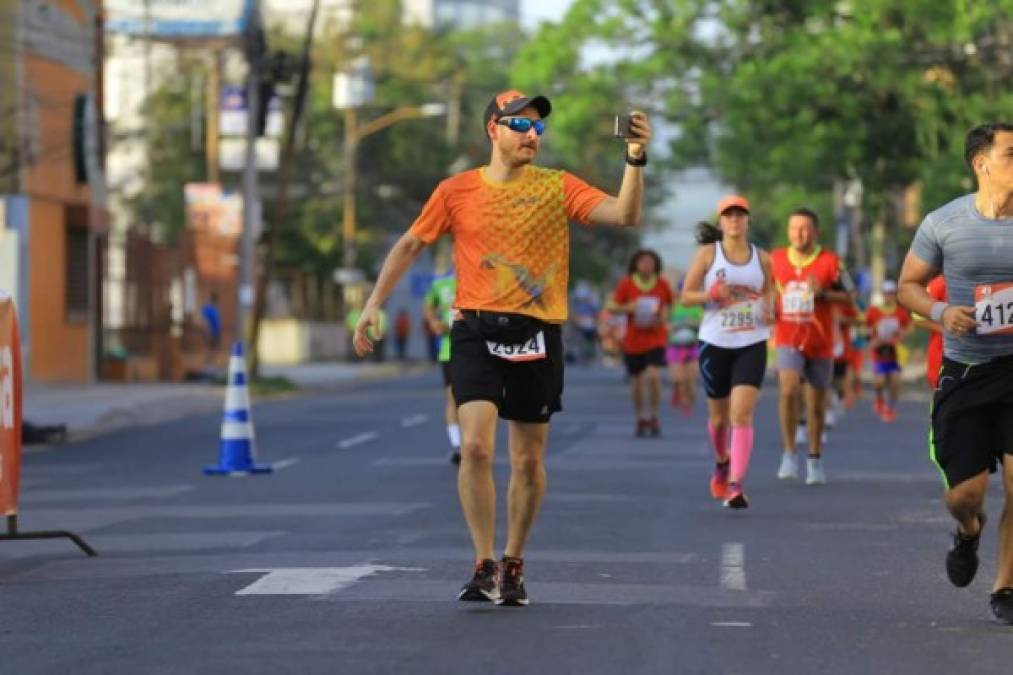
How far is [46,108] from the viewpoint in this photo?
41.7 meters

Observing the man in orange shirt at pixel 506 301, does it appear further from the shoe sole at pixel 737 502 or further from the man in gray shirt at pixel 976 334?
the shoe sole at pixel 737 502

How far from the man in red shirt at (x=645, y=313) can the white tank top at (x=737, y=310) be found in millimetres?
7596

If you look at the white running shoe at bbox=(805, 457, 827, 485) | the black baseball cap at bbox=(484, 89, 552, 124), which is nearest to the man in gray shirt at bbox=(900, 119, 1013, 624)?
the black baseball cap at bbox=(484, 89, 552, 124)

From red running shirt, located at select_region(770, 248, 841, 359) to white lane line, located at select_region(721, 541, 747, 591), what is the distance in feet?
14.1

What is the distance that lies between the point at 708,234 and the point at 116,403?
20021 millimetres

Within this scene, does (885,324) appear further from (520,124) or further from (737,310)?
(520,124)

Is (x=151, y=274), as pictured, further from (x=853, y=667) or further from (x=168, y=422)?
(x=853, y=667)

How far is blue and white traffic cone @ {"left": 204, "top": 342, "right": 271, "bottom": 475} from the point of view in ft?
63.0

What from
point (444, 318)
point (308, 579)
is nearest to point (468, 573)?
point (308, 579)

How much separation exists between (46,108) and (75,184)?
2.55 meters

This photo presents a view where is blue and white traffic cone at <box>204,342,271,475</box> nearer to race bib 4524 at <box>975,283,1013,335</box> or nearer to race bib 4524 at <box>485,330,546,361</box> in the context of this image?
race bib 4524 at <box>485,330,546,361</box>

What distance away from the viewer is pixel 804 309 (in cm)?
1669

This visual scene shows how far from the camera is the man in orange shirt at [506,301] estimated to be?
31.5ft

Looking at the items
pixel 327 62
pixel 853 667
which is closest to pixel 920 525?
pixel 853 667
